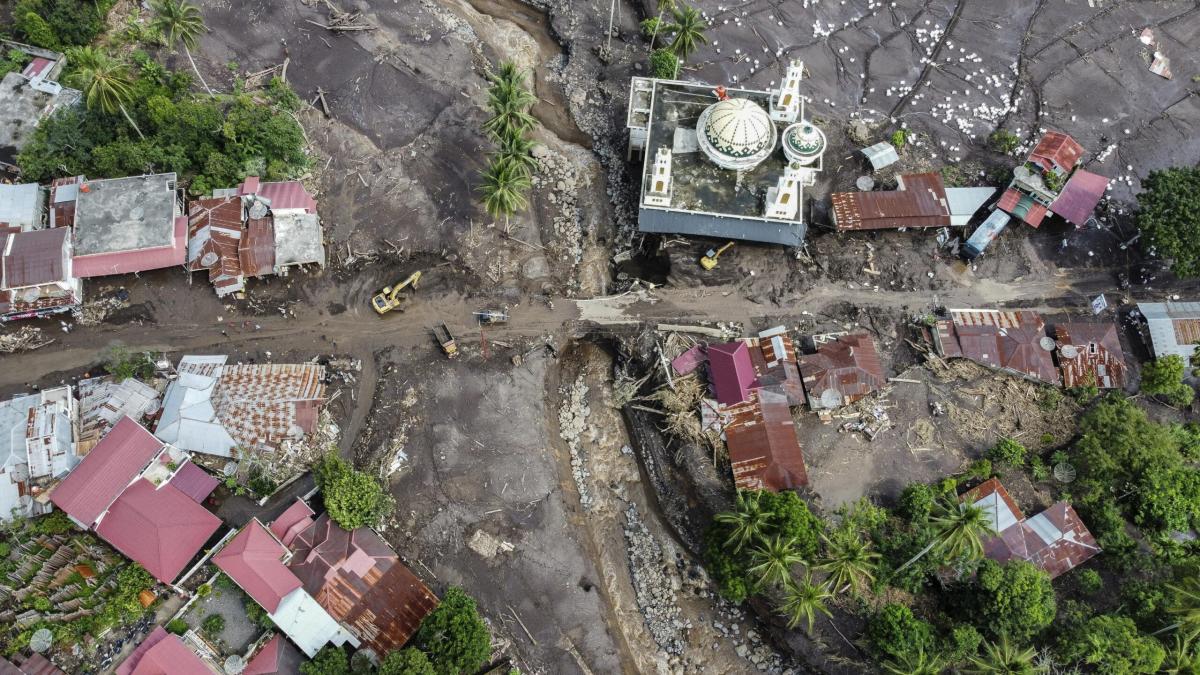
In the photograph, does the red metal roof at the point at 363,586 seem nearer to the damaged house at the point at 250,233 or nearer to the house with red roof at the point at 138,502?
the house with red roof at the point at 138,502

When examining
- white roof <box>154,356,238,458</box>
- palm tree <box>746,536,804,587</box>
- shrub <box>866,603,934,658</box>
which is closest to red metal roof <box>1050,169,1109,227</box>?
shrub <box>866,603,934,658</box>

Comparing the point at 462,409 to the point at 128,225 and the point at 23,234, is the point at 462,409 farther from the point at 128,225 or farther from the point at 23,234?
the point at 23,234

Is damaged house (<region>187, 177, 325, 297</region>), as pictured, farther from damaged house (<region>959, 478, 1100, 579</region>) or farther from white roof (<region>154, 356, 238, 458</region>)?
damaged house (<region>959, 478, 1100, 579</region>)

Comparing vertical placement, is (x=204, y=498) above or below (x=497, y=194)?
below

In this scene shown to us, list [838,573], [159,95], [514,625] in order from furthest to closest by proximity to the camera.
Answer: [159,95] → [514,625] → [838,573]

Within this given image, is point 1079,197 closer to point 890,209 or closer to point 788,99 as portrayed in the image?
point 890,209

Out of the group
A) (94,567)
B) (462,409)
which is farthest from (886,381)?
(94,567)
